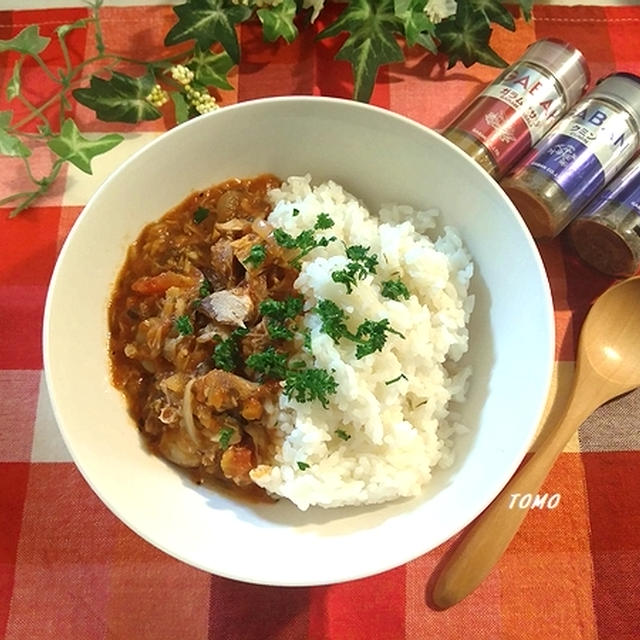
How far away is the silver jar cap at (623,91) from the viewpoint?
2.38 m

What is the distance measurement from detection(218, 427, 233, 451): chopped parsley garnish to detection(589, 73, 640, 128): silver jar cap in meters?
1.61

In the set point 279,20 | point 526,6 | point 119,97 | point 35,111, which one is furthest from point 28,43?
point 526,6

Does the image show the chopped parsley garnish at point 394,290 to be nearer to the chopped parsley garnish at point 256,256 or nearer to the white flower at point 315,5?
the chopped parsley garnish at point 256,256

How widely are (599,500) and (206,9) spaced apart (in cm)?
198

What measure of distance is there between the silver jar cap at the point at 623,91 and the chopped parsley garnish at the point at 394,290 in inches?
40.9

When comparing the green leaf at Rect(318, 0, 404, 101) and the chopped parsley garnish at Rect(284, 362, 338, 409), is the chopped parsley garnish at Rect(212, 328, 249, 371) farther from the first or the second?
the green leaf at Rect(318, 0, 404, 101)

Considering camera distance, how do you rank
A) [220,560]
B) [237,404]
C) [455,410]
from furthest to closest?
1. [455,410]
2. [237,404]
3. [220,560]

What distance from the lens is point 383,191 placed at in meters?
2.19

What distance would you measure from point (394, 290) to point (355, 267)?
136 millimetres

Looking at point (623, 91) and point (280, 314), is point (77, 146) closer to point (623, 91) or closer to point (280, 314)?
point (280, 314)

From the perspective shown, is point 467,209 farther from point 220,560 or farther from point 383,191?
point 220,560

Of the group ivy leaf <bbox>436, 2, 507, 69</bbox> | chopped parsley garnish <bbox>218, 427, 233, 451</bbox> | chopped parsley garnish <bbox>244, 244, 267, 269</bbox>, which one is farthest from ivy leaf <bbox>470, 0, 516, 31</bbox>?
chopped parsley garnish <bbox>218, 427, 233, 451</bbox>

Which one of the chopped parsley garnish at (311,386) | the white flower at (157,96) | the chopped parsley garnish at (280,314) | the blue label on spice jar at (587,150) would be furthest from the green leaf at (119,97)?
the blue label on spice jar at (587,150)

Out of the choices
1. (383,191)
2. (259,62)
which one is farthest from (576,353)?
(259,62)
